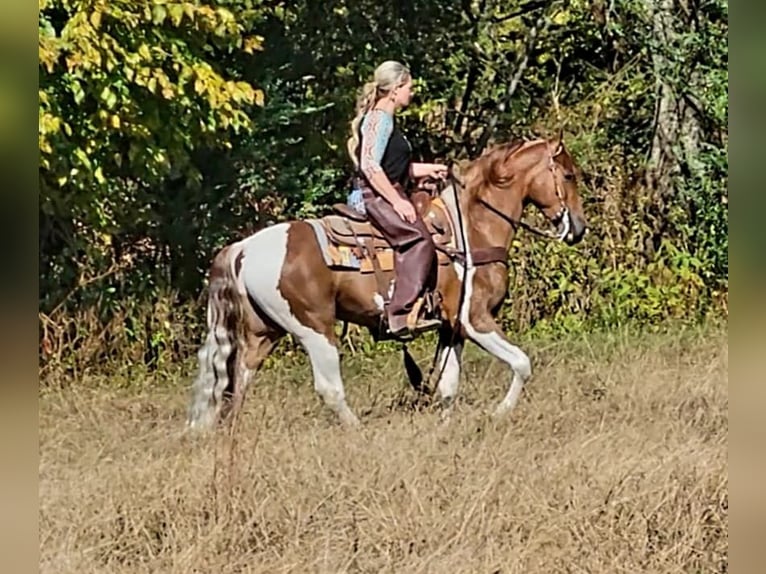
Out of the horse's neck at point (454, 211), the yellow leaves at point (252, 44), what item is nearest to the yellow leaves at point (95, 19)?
the yellow leaves at point (252, 44)

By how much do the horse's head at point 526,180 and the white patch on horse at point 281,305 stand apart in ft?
2.70

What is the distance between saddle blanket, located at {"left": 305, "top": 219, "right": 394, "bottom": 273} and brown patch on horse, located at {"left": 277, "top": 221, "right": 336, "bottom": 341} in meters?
0.02

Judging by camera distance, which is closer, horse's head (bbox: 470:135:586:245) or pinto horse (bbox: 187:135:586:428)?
pinto horse (bbox: 187:135:586:428)

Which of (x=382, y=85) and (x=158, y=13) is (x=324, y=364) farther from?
(x=158, y=13)

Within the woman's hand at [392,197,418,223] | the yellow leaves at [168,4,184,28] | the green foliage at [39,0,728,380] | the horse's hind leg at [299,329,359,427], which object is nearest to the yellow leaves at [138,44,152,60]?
the green foliage at [39,0,728,380]

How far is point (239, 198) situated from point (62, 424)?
4.50 ft

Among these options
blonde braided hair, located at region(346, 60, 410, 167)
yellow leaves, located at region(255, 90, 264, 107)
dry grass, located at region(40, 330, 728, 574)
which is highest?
blonde braided hair, located at region(346, 60, 410, 167)

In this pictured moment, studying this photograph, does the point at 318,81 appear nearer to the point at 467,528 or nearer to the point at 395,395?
the point at 395,395

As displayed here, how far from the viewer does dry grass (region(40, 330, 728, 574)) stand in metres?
3.28

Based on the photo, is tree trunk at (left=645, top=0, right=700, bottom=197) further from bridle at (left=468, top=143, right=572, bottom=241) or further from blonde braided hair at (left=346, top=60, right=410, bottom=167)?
blonde braided hair at (left=346, top=60, right=410, bottom=167)

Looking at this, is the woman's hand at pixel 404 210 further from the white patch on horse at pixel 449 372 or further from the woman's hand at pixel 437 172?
the white patch on horse at pixel 449 372

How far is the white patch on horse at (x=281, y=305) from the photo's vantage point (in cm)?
441

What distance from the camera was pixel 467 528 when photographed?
3.38 m

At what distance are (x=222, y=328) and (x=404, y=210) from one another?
80 centimetres
